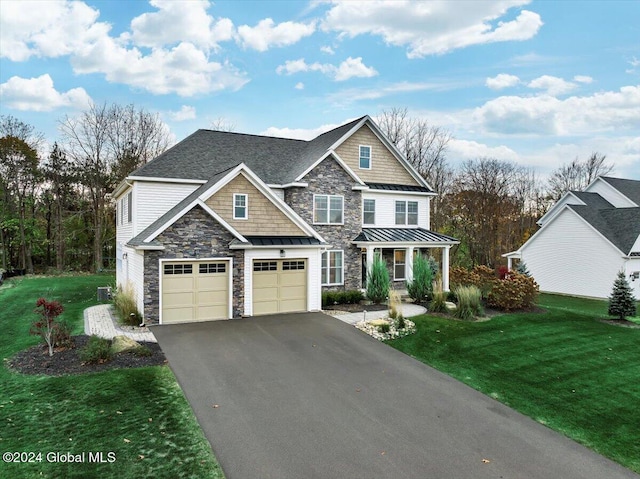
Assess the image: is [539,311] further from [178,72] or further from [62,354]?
[178,72]

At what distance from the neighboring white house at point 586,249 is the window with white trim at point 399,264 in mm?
11067

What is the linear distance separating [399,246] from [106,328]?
1371cm

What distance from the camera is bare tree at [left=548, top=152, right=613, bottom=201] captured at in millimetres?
42969

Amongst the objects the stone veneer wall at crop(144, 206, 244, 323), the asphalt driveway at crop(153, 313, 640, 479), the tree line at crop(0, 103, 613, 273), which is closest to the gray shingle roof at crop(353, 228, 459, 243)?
the stone veneer wall at crop(144, 206, 244, 323)

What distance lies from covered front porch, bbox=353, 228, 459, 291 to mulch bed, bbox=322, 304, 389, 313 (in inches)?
99.0

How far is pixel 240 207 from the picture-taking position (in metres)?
15.8

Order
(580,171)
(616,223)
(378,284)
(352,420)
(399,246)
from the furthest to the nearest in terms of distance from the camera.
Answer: (580,171), (616,223), (399,246), (378,284), (352,420)

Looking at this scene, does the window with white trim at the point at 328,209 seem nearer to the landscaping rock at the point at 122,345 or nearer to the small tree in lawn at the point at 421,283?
the small tree in lawn at the point at 421,283

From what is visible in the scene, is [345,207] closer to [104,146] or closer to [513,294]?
[513,294]

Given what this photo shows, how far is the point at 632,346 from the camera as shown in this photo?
43.6ft

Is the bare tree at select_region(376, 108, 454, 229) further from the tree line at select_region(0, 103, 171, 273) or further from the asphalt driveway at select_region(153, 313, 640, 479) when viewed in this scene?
the asphalt driveway at select_region(153, 313, 640, 479)

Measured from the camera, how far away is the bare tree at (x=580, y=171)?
42969mm

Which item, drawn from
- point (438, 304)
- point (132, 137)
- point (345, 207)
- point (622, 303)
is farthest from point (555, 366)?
point (132, 137)

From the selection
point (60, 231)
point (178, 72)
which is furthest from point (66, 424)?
point (60, 231)
